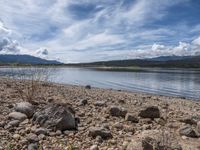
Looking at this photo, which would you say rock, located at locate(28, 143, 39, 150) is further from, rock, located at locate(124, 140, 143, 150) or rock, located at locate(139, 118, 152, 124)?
rock, located at locate(139, 118, 152, 124)

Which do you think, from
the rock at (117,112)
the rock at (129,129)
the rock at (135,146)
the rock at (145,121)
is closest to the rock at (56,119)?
the rock at (129,129)

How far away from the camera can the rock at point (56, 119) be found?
8.40m

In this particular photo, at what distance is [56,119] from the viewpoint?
27.9ft

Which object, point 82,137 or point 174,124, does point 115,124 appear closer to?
point 82,137

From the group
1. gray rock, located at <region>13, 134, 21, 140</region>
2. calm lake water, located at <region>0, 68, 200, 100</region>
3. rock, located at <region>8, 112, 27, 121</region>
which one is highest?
rock, located at <region>8, 112, 27, 121</region>

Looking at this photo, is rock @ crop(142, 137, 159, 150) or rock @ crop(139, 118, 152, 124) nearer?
rock @ crop(142, 137, 159, 150)

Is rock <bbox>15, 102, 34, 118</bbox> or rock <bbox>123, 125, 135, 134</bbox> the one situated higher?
rock <bbox>15, 102, 34, 118</bbox>

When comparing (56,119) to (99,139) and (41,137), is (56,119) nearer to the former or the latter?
(41,137)

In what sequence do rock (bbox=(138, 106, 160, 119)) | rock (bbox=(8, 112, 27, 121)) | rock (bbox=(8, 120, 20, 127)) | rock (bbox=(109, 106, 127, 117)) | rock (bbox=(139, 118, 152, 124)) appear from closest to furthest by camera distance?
rock (bbox=(8, 120, 20, 127)) < rock (bbox=(8, 112, 27, 121)) < rock (bbox=(139, 118, 152, 124)) < rock (bbox=(109, 106, 127, 117)) < rock (bbox=(138, 106, 160, 119))

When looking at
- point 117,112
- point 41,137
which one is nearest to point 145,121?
point 117,112

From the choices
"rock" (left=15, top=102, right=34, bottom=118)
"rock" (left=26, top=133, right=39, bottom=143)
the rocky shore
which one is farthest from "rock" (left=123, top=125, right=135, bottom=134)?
"rock" (left=15, top=102, right=34, bottom=118)

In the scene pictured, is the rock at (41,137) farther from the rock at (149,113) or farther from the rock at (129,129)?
the rock at (149,113)

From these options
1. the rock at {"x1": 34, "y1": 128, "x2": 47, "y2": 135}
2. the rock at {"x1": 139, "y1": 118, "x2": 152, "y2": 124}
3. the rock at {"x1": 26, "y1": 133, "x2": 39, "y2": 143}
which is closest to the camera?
the rock at {"x1": 26, "y1": 133, "x2": 39, "y2": 143}

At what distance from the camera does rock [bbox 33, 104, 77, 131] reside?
840cm
